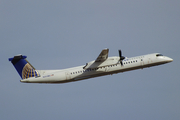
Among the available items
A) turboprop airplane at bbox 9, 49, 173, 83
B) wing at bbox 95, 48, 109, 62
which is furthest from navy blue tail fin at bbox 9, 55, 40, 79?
wing at bbox 95, 48, 109, 62

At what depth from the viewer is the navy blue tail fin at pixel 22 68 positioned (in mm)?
34500

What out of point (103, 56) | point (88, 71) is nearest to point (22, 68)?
point (88, 71)

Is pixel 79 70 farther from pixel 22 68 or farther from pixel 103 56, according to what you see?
pixel 22 68

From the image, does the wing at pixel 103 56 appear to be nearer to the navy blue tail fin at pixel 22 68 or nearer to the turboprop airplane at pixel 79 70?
the turboprop airplane at pixel 79 70

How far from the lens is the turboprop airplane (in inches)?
1336

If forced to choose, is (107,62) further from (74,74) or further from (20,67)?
(20,67)

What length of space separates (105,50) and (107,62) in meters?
2.88

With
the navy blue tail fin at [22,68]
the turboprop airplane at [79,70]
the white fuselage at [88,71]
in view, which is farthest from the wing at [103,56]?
the navy blue tail fin at [22,68]

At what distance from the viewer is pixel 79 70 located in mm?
34312

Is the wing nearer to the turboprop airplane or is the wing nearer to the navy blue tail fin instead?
the turboprop airplane

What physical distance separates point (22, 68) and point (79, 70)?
8.26 meters

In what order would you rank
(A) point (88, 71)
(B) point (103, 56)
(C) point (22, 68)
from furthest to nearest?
(C) point (22, 68)
(A) point (88, 71)
(B) point (103, 56)

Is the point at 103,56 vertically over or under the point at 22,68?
over

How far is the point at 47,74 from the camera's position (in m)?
34.3
